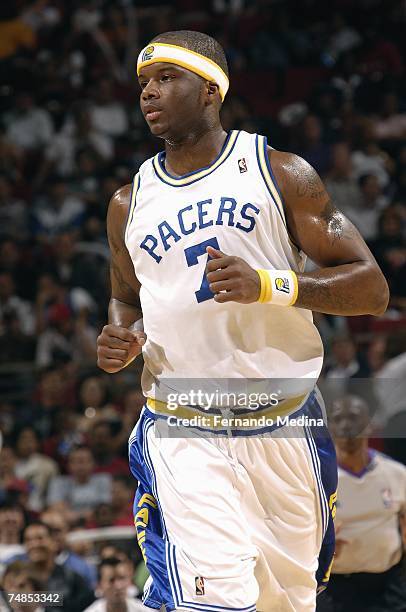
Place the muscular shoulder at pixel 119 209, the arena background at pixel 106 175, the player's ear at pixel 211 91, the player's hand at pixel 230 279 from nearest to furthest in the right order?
1. the player's hand at pixel 230 279
2. the player's ear at pixel 211 91
3. the muscular shoulder at pixel 119 209
4. the arena background at pixel 106 175

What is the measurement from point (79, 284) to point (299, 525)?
741cm

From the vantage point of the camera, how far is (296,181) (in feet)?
14.0

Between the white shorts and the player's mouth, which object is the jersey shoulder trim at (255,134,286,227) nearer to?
the player's mouth

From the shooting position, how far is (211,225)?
425cm

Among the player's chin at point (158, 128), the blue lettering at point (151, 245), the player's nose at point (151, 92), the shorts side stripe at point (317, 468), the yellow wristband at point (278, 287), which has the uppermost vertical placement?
the player's nose at point (151, 92)

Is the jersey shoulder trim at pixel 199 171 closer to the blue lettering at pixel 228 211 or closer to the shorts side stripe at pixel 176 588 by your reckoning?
the blue lettering at pixel 228 211

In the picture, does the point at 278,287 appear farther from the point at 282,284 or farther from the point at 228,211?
→ the point at 228,211

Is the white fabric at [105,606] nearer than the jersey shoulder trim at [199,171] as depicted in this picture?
No

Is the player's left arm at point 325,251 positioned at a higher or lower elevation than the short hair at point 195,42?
lower

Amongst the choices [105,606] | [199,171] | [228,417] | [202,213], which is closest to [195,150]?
[199,171]

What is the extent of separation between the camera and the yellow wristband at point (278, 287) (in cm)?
402

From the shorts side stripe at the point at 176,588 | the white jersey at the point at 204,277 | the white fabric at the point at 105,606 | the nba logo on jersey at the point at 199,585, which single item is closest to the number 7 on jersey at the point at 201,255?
the white jersey at the point at 204,277

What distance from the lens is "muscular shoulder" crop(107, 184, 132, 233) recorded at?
15.2 feet

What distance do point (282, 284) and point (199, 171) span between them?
0.64 m
